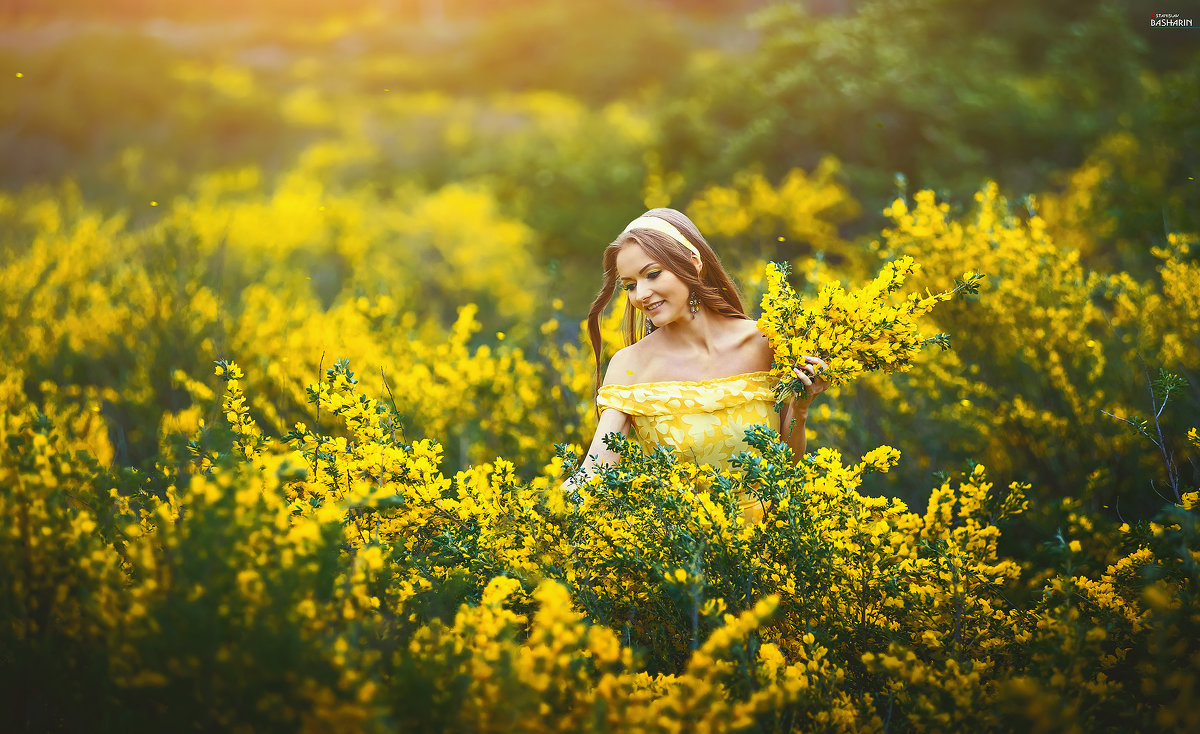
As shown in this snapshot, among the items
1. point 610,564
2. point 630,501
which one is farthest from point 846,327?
point 610,564

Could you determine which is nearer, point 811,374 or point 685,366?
point 811,374

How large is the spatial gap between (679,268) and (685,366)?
1.11 feet

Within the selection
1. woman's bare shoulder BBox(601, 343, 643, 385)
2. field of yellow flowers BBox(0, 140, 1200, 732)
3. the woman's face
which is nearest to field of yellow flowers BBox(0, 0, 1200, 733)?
field of yellow flowers BBox(0, 140, 1200, 732)

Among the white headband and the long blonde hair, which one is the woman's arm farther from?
the white headband

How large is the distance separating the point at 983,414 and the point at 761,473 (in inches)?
82.6

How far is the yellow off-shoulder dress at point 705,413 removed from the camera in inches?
92.2

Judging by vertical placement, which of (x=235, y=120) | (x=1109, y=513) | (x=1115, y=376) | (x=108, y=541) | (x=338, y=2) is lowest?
(x=1109, y=513)

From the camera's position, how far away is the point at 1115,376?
11.8 feet

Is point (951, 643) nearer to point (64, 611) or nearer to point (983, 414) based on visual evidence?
point (983, 414)

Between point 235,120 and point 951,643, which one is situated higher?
point 235,120

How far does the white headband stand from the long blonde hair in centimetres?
1

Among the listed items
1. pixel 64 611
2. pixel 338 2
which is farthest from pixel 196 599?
pixel 338 2

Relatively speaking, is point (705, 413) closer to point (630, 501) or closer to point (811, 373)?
point (811, 373)

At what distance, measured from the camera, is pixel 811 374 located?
7.01 ft
